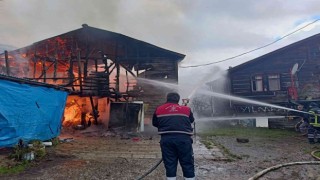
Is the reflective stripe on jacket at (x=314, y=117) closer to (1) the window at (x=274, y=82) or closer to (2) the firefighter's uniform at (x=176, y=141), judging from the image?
(2) the firefighter's uniform at (x=176, y=141)

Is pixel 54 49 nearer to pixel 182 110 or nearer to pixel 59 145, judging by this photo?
pixel 59 145

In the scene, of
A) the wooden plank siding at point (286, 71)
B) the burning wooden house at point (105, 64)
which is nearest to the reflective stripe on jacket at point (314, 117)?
the wooden plank siding at point (286, 71)

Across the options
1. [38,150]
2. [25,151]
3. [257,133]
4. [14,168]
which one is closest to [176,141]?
[14,168]

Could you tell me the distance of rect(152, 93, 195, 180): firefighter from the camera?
4.75 m

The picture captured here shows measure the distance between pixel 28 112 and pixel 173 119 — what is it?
21.4ft

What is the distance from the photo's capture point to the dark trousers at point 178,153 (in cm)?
475

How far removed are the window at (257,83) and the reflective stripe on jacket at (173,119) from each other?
15654 mm

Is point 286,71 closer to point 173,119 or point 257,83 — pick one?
point 257,83

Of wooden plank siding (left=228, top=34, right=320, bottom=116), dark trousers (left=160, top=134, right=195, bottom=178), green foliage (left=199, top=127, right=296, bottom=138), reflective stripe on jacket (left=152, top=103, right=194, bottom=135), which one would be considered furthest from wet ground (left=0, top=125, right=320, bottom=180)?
wooden plank siding (left=228, top=34, right=320, bottom=116)

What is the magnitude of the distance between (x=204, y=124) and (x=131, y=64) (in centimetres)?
816

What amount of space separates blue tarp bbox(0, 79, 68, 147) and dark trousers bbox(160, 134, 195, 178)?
5764 millimetres

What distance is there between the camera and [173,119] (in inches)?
193

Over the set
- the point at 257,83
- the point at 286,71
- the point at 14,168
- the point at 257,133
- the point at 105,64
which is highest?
the point at 105,64

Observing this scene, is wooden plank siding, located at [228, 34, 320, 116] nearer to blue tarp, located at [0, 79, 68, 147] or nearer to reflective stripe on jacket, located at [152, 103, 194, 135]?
blue tarp, located at [0, 79, 68, 147]
